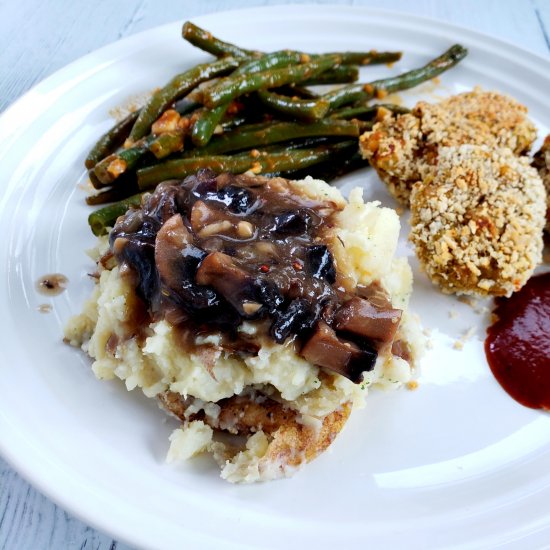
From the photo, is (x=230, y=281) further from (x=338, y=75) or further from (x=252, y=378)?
(x=338, y=75)

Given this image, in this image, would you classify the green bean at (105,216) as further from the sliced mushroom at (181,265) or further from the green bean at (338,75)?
the green bean at (338,75)

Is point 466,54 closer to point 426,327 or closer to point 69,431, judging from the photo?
point 426,327

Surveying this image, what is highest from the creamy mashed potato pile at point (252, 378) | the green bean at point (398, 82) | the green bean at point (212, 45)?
the green bean at point (212, 45)

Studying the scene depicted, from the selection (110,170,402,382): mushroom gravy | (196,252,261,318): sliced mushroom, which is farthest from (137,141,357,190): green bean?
(196,252,261,318): sliced mushroom

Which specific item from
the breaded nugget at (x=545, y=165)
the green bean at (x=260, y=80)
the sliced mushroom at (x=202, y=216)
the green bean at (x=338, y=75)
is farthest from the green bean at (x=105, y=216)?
the breaded nugget at (x=545, y=165)

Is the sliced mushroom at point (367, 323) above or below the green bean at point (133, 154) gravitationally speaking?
below

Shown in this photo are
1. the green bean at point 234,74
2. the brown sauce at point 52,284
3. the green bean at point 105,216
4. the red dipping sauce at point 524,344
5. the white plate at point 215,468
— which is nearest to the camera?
the white plate at point 215,468
